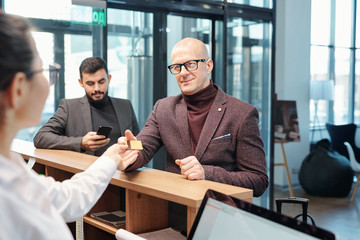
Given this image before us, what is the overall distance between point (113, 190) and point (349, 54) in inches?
315

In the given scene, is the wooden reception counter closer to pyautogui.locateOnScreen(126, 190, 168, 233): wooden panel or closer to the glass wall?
pyautogui.locateOnScreen(126, 190, 168, 233): wooden panel

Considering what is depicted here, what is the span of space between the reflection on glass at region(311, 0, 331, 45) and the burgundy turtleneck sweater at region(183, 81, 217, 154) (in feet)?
20.4

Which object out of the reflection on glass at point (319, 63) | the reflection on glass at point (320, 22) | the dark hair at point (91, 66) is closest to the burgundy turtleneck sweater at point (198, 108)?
the dark hair at point (91, 66)

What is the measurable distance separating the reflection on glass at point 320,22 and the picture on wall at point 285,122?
243 cm

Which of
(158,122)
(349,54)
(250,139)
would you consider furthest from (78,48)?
(349,54)

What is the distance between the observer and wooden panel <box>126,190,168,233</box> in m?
1.84

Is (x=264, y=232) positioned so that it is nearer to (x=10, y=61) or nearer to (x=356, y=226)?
(x=10, y=61)

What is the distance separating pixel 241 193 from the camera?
5.30ft

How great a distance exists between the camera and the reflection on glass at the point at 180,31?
198 inches

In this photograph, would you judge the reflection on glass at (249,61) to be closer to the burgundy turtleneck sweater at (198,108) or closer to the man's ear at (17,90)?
the burgundy turtleneck sweater at (198,108)

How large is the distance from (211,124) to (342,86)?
7.57m

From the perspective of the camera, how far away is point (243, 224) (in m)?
1.09

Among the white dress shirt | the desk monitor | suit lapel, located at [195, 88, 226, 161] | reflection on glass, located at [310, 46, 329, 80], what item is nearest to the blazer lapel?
suit lapel, located at [195, 88, 226, 161]

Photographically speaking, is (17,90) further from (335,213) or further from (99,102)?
(335,213)
